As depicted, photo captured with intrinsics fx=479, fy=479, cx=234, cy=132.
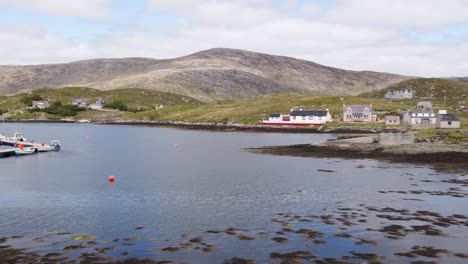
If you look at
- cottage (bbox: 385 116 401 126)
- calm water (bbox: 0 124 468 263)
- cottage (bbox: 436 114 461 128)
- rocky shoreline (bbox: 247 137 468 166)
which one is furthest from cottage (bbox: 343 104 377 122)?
calm water (bbox: 0 124 468 263)

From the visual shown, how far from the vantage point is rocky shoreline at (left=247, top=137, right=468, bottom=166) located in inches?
3374

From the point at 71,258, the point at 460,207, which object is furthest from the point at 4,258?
the point at 460,207

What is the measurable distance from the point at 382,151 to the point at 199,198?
184 ft

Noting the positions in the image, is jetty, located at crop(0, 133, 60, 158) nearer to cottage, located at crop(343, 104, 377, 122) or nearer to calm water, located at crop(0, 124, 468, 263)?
calm water, located at crop(0, 124, 468, 263)

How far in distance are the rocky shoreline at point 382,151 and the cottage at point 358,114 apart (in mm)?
79261

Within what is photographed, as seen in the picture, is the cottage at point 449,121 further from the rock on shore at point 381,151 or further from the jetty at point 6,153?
the jetty at point 6,153

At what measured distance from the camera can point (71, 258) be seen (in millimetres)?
31703

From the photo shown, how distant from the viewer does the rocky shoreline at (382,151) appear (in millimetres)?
85688

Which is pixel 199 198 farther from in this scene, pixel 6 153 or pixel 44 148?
pixel 44 148

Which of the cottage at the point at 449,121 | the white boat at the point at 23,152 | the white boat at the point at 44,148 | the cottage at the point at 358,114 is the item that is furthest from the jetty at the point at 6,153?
the cottage at the point at 358,114

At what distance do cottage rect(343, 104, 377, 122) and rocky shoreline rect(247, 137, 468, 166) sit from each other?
7926 cm

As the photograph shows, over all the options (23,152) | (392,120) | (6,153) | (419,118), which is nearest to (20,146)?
(23,152)

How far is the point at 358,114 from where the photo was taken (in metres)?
193

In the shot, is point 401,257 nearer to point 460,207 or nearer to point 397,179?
point 460,207
